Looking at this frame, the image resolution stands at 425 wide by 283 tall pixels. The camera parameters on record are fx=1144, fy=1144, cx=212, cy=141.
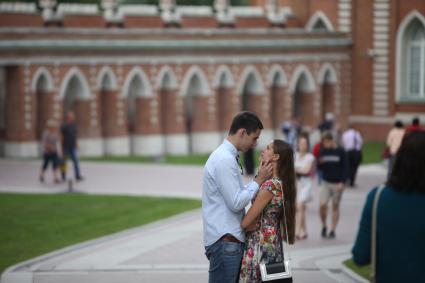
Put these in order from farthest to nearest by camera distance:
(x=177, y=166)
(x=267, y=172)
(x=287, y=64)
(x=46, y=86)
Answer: (x=287, y=64), (x=46, y=86), (x=177, y=166), (x=267, y=172)

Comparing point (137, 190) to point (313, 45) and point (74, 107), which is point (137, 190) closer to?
point (74, 107)

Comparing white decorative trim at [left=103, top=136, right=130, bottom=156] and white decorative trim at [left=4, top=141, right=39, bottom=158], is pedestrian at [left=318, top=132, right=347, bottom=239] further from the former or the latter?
white decorative trim at [left=103, top=136, right=130, bottom=156]

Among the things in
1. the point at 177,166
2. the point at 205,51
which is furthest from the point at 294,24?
the point at 177,166

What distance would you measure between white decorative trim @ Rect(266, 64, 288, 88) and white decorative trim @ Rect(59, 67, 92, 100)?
8392mm

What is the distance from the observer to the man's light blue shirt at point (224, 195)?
8.98 meters

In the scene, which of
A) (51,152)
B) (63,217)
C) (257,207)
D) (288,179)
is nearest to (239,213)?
(257,207)

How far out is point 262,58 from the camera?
43.2 m

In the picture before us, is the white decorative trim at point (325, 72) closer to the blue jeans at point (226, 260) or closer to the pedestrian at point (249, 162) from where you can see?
the pedestrian at point (249, 162)

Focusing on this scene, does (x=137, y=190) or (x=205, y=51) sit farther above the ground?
(x=205, y=51)

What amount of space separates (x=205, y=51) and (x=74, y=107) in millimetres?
5679

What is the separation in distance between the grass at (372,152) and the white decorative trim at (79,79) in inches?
367

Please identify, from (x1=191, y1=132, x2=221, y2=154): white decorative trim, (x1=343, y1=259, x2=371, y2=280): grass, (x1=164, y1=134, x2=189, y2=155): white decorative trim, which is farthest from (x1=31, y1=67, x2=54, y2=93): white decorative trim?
(x1=343, y1=259, x2=371, y2=280): grass

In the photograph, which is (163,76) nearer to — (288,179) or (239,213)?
(288,179)

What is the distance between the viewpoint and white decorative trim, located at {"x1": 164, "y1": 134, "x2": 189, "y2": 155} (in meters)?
40.2
